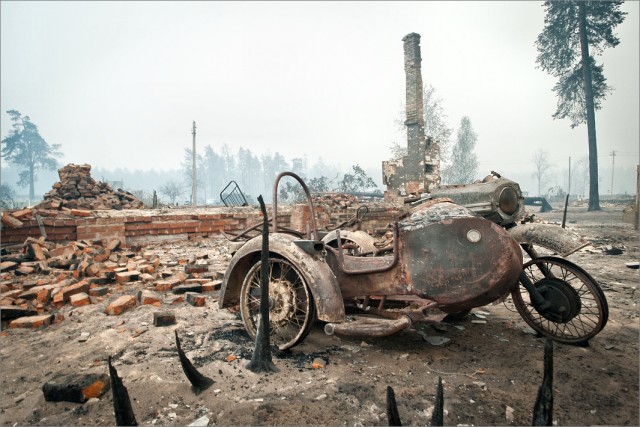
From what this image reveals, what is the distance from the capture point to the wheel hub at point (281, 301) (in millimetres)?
2555

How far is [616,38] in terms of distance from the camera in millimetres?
17047

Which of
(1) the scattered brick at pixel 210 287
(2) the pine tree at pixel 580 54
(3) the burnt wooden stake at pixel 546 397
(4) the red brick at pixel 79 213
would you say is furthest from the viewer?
(2) the pine tree at pixel 580 54

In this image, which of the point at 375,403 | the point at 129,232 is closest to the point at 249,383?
the point at 375,403

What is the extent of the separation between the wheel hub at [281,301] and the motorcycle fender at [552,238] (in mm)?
2090

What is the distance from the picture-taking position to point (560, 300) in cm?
258

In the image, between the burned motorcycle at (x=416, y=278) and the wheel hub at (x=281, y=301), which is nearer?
the burned motorcycle at (x=416, y=278)

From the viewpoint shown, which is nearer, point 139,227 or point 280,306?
point 280,306

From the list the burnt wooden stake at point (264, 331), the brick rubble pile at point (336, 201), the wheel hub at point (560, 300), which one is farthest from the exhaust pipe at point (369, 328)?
the brick rubble pile at point (336, 201)

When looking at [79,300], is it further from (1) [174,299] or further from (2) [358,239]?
(2) [358,239]

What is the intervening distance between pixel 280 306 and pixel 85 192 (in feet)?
31.1

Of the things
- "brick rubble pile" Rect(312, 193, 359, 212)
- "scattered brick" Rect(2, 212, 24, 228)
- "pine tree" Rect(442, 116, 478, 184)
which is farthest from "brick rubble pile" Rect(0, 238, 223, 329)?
"pine tree" Rect(442, 116, 478, 184)

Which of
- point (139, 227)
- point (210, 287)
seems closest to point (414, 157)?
point (139, 227)

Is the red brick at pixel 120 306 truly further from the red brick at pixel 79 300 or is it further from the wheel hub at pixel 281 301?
the wheel hub at pixel 281 301

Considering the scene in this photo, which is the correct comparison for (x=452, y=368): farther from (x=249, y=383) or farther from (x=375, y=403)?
(x=249, y=383)
